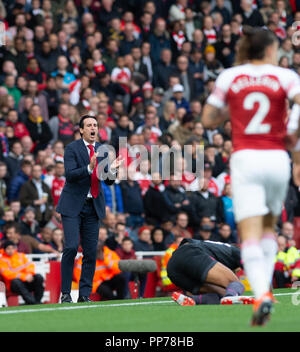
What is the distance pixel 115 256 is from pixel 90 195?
3.76 metres

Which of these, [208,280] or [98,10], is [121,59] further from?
[208,280]

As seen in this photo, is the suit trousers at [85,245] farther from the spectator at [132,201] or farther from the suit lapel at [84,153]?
the spectator at [132,201]

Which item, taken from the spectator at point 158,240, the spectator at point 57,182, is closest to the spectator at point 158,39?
the spectator at point 57,182

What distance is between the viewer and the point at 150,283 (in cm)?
1456

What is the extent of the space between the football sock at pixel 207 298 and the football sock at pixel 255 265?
2703 mm

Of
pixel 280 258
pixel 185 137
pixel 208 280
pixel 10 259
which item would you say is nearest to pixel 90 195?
pixel 208 280

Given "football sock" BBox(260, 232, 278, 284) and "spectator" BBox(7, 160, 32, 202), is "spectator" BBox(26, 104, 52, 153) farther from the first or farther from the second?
"football sock" BBox(260, 232, 278, 284)

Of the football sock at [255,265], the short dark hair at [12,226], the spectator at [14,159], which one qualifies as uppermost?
the football sock at [255,265]

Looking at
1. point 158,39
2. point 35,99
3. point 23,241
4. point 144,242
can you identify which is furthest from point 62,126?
point 158,39

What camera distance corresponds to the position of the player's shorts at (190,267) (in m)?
9.20

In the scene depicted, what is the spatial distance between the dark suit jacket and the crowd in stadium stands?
359 centimetres

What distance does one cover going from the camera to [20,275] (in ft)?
44.4

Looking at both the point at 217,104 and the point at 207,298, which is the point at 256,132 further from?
the point at 207,298

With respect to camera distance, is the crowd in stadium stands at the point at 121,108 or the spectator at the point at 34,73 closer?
the crowd in stadium stands at the point at 121,108
